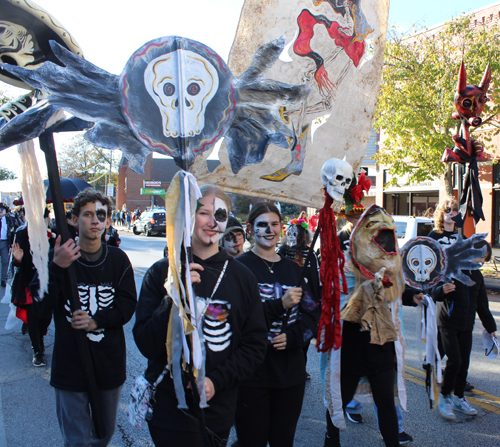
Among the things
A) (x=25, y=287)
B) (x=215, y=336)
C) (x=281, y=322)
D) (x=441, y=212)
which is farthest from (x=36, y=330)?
(x=441, y=212)

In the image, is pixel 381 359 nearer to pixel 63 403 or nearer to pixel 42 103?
pixel 63 403

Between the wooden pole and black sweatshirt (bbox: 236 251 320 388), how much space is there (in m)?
0.92

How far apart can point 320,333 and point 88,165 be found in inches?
1674

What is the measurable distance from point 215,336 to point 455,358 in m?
3.00

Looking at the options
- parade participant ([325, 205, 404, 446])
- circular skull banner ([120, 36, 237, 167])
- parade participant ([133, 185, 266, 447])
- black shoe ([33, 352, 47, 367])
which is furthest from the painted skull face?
black shoe ([33, 352, 47, 367])

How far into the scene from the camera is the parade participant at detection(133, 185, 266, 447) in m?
2.15

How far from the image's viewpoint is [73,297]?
274cm

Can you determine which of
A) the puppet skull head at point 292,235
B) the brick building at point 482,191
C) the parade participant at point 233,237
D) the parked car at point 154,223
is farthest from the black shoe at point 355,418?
the parked car at point 154,223

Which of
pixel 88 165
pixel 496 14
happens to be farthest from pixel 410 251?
pixel 88 165

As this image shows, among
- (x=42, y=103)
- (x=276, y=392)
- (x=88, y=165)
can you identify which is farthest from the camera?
(x=88, y=165)

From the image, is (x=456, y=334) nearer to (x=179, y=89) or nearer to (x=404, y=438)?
(x=404, y=438)

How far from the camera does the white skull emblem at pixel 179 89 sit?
222 centimetres

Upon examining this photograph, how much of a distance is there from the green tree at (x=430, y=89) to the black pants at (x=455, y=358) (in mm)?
10702

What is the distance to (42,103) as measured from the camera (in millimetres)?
2219
